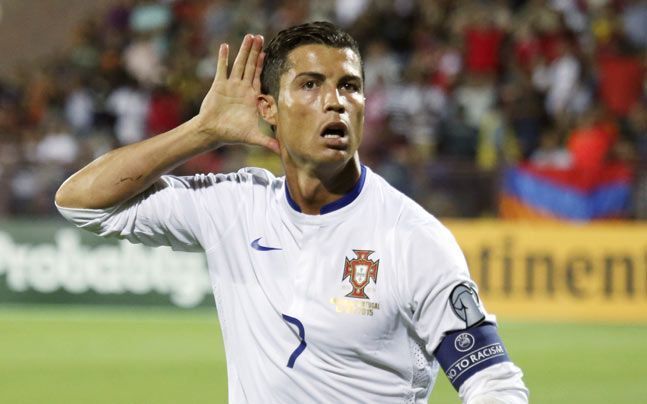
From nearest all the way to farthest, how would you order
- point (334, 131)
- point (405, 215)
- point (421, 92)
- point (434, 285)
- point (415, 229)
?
1. point (434, 285)
2. point (415, 229)
3. point (405, 215)
4. point (334, 131)
5. point (421, 92)

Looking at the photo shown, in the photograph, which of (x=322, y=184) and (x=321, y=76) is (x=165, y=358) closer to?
(x=322, y=184)

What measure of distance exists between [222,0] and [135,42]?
5.44 feet

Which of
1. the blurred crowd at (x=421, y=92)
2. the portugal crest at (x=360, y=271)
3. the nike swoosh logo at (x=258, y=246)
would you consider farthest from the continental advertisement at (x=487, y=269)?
the portugal crest at (x=360, y=271)

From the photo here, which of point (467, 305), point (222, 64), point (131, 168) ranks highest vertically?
point (222, 64)

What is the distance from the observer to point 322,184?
421 centimetres

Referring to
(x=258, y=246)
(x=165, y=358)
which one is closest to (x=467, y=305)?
(x=258, y=246)

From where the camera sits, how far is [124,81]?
62.7 feet

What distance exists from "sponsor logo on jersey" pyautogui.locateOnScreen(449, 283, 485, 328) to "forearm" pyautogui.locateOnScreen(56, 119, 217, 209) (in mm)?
1196

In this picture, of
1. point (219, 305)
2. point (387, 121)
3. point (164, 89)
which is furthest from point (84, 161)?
point (219, 305)

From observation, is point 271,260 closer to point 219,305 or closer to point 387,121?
point 219,305

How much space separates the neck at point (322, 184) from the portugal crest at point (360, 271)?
0.31m

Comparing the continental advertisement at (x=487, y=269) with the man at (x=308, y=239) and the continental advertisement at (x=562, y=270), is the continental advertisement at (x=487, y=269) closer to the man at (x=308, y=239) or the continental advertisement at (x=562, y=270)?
the continental advertisement at (x=562, y=270)

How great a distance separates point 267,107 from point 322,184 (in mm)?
398

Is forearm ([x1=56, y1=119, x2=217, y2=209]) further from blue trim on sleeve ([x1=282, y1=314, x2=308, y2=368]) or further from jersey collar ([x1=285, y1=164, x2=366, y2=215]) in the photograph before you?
blue trim on sleeve ([x1=282, y1=314, x2=308, y2=368])
